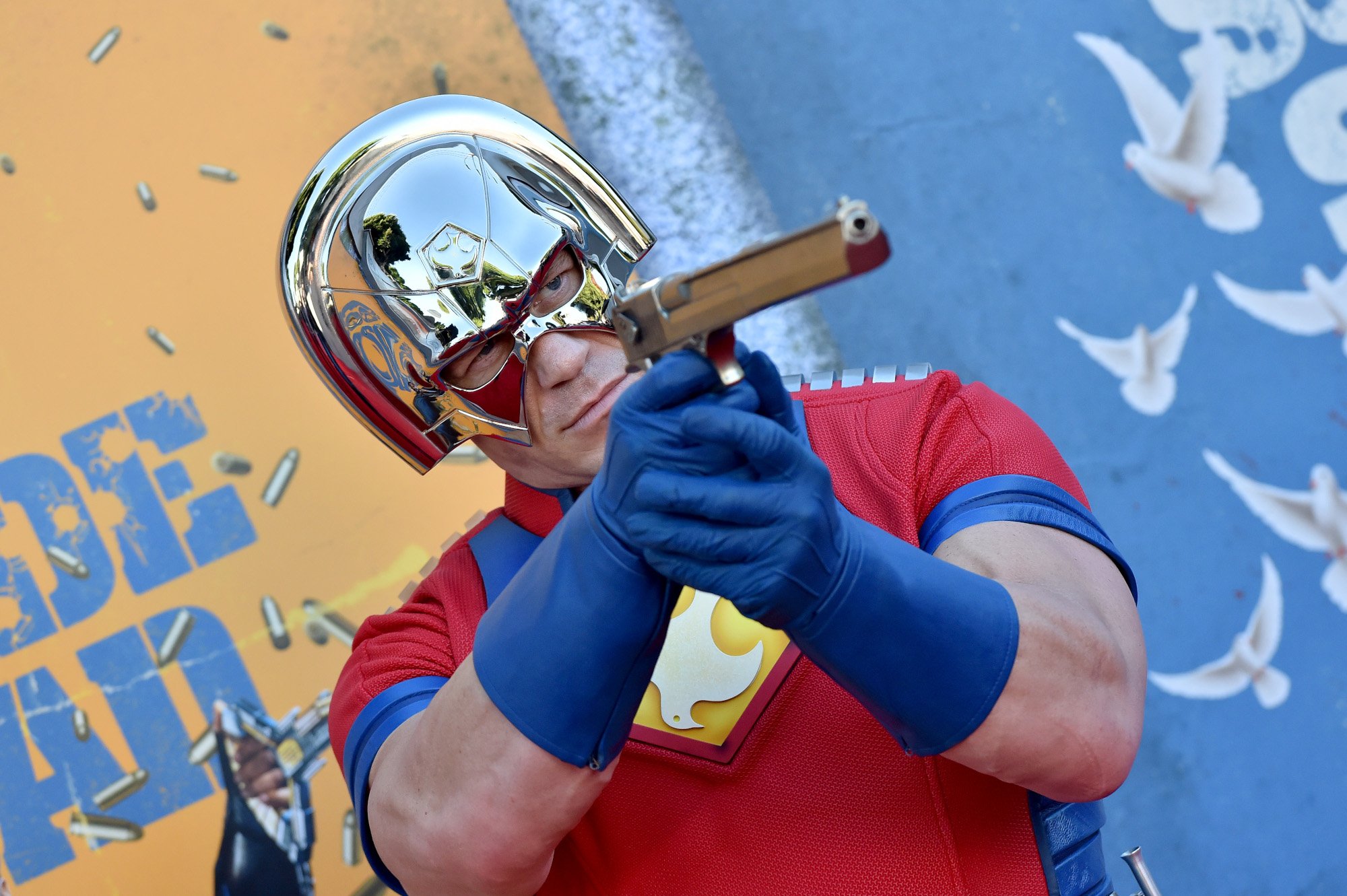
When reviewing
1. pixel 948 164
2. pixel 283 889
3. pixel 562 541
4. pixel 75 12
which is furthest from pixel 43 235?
pixel 948 164

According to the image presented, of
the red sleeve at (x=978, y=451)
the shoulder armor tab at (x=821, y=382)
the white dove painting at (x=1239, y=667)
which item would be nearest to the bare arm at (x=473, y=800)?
the red sleeve at (x=978, y=451)

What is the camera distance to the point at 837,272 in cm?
57

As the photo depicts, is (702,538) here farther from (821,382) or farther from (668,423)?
(821,382)

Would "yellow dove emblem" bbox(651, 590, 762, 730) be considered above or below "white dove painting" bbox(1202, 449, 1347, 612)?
above

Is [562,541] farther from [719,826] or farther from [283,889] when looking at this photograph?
[283,889]

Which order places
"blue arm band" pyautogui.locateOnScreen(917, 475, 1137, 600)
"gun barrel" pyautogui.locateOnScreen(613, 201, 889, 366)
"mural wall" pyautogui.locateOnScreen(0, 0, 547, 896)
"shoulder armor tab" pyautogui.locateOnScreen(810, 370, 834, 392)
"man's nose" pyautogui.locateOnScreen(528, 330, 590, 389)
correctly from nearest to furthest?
"gun barrel" pyautogui.locateOnScreen(613, 201, 889, 366) < "blue arm band" pyautogui.locateOnScreen(917, 475, 1137, 600) < "man's nose" pyautogui.locateOnScreen(528, 330, 590, 389) < "shoulder armor tab" pyautogui.locateOnScreen(810, 370, 834, 392) < "mural wall" pyautogui.locateOnScreen(0, 0, 547, 896)

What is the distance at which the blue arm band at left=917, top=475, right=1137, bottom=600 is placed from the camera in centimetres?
80

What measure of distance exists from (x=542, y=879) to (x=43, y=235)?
1199 mm

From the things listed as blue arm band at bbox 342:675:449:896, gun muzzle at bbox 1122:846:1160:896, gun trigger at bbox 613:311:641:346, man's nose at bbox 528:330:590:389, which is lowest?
gun muzzle at bbox 1122:846:1160:896

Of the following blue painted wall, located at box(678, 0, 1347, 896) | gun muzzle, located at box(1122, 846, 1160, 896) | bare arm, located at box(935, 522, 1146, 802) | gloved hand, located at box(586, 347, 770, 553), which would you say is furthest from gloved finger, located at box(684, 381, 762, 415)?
blue painted wall, located at box(678, 0, 1347, 896)

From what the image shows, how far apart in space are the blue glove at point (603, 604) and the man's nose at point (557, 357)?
0.23 m

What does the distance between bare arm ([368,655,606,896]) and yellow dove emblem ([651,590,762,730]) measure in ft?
0.50

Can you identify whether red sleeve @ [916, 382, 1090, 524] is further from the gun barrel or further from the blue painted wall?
the blue painted wall

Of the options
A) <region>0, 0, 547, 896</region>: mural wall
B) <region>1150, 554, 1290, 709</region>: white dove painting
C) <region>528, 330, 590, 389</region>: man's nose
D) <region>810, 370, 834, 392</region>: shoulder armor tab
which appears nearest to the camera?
<region>528, 330, 590, 389</region>: man's nose
